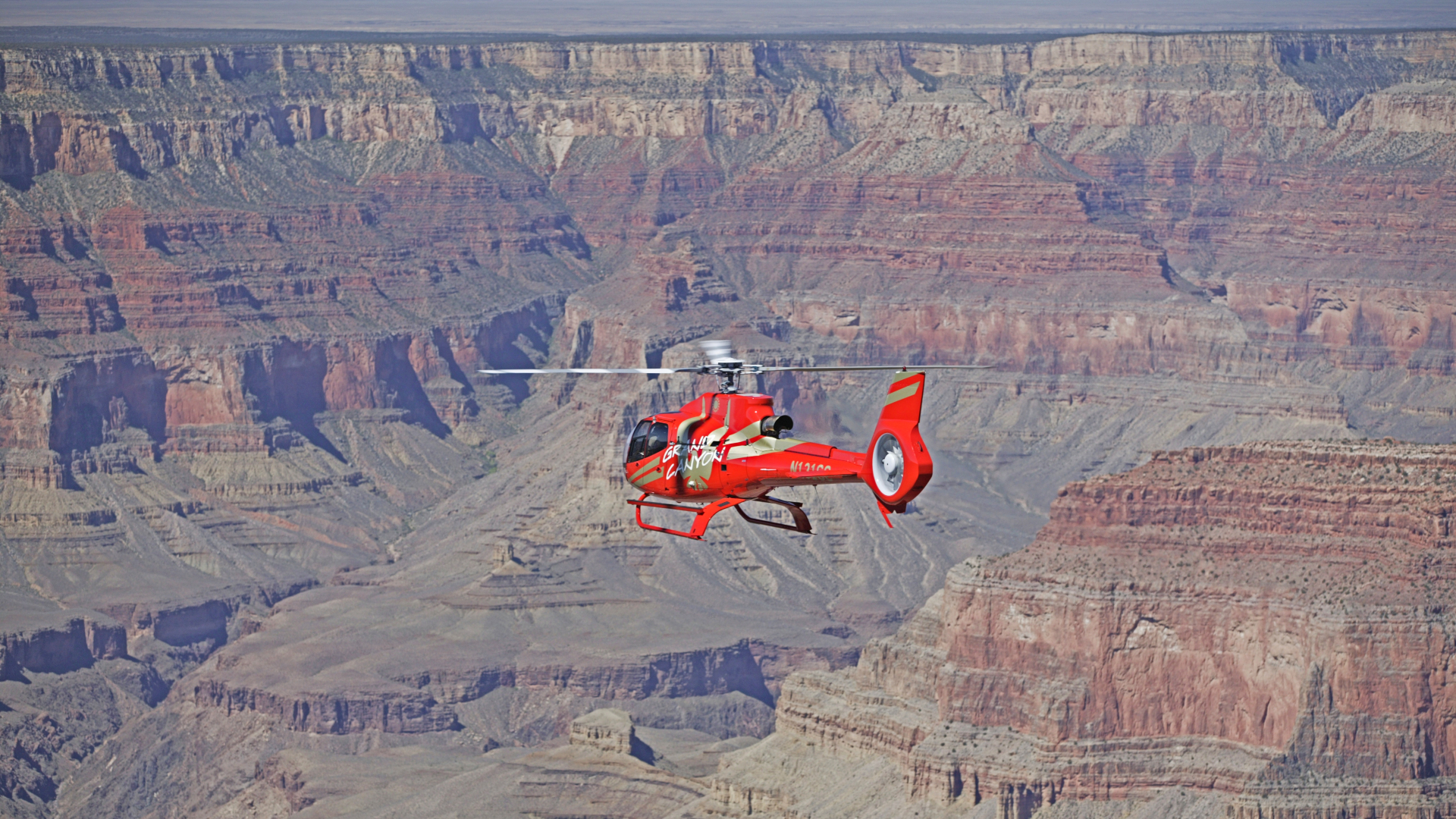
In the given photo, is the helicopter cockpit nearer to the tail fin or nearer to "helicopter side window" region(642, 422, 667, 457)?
"helicopter side window" region(642, 422, 667, 457)

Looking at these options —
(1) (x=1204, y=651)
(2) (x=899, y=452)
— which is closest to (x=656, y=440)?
(2) (x=899, y=452)

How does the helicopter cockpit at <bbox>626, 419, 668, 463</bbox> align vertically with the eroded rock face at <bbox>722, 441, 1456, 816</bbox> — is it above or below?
above

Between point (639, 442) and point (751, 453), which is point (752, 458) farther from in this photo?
point (639, 442)

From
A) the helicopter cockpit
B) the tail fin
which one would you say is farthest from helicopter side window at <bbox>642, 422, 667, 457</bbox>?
the tail fin

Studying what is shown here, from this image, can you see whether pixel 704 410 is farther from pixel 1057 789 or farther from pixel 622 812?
pixel 622 812

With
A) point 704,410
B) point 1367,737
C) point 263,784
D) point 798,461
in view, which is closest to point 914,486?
point 798,461

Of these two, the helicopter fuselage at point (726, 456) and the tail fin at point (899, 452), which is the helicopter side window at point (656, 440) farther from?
the tail fin at point (899, 452)

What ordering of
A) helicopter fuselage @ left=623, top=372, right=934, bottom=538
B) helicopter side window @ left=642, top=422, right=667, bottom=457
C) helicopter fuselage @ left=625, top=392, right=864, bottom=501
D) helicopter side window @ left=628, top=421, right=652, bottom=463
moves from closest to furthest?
1. helicopter fuselage @ left=623, top=372, right=934, bottom=538
2. helicopter fuselage @ left=625, top=392, right=864, bottom=501
3. helicopter side window @ left=642, top=422, right=667, bottom=457
4. helicopter side window @ left=628, top=421, right=652, bottom=463

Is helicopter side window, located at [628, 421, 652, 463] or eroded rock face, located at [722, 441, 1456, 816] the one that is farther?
eroded rock face, located at [722, 441, 1456, 816]
